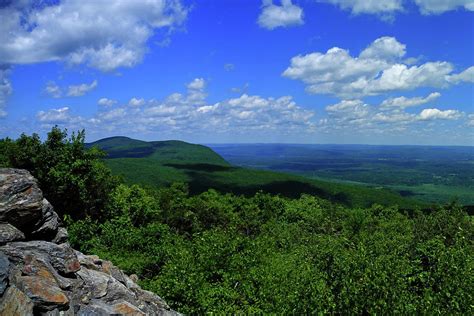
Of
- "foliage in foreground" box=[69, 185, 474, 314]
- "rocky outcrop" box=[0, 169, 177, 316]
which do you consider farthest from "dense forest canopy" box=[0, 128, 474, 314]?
"rocky outcrop" box=[0, 169, 177, 316]

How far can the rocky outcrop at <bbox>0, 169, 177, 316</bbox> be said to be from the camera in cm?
1773

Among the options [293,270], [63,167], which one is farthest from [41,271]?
[63,167]

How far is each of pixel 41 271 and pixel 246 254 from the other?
29783mm

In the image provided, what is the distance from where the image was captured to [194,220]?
9350 centimetres

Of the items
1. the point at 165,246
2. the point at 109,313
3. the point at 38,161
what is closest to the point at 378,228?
the point at 165,246

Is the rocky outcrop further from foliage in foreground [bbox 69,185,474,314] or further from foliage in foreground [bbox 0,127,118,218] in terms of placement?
foliage in foreground [bbox 0,127,118,218]

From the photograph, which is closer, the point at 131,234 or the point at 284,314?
the point at 284,314

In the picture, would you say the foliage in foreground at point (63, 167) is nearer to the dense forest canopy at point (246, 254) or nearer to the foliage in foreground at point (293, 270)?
the dense forest canopy at point (246, 254)

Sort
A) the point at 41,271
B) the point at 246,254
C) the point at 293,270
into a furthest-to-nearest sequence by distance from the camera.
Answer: the point at 246,254, the point at 293,270, the point at 41,271

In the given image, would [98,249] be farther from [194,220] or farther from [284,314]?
[194,220]

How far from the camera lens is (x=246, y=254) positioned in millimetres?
47062

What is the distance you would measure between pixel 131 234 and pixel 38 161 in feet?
69.0

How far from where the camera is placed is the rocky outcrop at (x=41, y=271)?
17.7 meters

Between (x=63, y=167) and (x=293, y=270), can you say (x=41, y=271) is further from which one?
(x=63, y=167)
